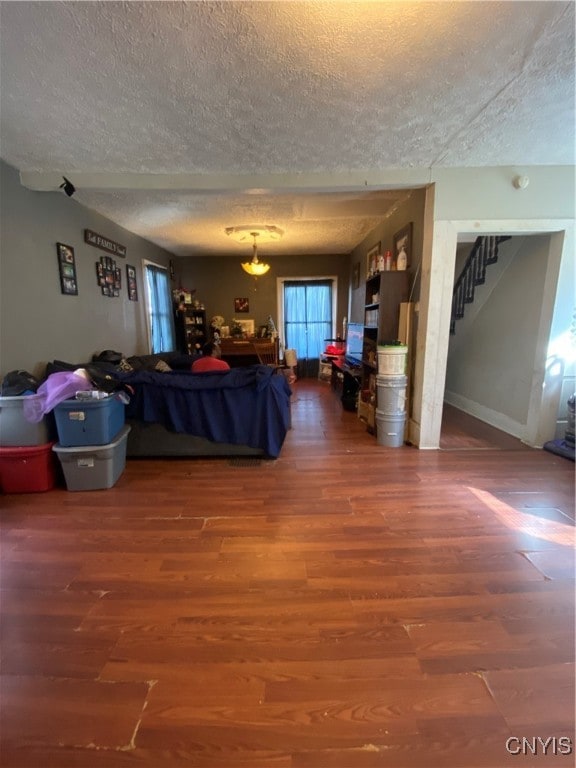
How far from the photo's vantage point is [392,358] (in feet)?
10.3

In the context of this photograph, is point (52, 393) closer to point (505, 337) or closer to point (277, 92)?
→ point (277, 92)

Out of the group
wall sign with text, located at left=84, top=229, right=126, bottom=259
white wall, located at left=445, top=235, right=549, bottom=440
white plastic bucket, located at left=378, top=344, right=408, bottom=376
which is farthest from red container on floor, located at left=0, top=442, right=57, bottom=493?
white wall, located at left=445, top=235, right=549, bottom=440

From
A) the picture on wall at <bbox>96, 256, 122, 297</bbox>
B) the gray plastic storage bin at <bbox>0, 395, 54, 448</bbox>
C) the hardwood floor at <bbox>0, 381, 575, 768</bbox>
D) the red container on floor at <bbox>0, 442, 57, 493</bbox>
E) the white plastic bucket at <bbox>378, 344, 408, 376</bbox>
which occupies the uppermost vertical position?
the picture on wall at <bbox>96, 256, 122, 297</bbox>

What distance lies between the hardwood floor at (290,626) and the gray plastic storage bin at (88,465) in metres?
0.09

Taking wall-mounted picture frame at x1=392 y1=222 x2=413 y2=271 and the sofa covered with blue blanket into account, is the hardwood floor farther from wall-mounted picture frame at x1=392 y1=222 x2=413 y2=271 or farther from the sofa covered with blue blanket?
wall-mounted picture frame at x1=392 y1=222 x2=413 y2=271

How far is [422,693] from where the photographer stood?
1.08 meters

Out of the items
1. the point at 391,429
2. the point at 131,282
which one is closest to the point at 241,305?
the point at 131,282

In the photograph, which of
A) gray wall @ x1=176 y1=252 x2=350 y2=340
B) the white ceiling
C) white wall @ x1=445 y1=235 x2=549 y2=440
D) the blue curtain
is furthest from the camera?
gray wall @ x1=176 y1=252 x2=350 y2=340

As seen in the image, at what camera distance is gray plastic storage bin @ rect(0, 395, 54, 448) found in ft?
7.51

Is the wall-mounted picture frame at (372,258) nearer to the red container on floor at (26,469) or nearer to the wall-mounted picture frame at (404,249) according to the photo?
the wall-mounted picture frame at (404,249)

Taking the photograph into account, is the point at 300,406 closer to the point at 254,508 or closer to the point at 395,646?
the point at 254,508

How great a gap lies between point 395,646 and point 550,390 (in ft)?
9.89

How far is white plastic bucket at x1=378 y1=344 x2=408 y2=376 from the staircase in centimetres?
192

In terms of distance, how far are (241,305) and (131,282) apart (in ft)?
8.82
